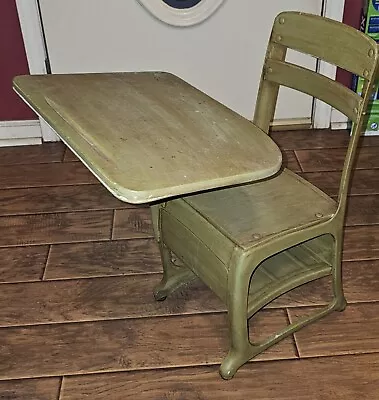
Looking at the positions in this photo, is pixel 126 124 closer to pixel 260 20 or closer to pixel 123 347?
pixel 123 347

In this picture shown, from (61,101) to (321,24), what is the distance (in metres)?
0.66

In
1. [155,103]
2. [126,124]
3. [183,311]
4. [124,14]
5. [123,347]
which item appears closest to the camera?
[126,124]

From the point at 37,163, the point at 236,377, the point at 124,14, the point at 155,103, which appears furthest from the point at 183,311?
the point at 124,14

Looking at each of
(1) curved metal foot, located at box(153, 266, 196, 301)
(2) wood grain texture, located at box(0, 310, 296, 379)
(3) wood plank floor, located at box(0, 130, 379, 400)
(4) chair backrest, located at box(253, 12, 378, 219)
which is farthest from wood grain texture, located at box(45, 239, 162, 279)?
(4) chair backrest, located at box(253, 12, 378, 219)

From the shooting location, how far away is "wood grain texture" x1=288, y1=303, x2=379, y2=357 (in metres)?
1.68

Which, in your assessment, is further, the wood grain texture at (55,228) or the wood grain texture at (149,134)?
the wood grain texture at (55,228)

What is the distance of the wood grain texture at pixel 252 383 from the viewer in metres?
1.55

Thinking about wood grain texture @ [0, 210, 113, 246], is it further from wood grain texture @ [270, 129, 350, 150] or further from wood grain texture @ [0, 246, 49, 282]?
wood grain texture @ [270, 129, 350, 150]

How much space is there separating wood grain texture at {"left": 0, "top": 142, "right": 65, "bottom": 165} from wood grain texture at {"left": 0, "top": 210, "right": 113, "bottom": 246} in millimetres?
426

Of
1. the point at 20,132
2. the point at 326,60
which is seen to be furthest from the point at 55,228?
the point at 326,60

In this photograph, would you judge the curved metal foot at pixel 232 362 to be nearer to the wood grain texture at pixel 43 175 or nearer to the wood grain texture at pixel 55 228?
the wood grain texture at pixel 55 228

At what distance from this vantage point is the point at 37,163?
8.57ft

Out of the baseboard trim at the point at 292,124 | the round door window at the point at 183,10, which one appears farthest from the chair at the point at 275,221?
the baseboard trim at the point at 292,124

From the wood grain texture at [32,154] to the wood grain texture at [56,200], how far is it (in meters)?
0.23
